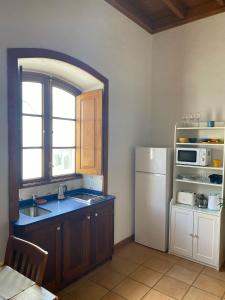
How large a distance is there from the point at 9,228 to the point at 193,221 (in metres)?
2.28

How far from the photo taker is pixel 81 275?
2.76 meters

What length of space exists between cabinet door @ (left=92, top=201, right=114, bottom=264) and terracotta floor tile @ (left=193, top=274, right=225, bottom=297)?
43.7 inches

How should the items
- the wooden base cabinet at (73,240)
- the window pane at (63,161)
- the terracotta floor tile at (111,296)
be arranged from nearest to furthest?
the wooden base cabinet at (73,240) → the terracotta floor tile at (111,296) → the window pane at (63,161)

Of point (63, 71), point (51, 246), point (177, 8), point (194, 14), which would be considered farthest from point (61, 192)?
point (194, 14)

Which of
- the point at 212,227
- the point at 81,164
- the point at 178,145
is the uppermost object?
the point at 178,145

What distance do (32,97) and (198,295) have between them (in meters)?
2.91

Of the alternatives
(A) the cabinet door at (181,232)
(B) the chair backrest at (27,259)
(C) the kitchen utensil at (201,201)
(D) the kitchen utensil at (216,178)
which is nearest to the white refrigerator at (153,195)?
(A) the cabinet door at (181,232)

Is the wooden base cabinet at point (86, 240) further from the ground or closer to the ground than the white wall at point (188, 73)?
closer to the ground

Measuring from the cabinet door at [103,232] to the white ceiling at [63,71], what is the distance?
163cm

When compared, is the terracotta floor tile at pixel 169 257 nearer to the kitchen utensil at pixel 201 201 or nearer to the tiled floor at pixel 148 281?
the tiled floor at pixel 148 281

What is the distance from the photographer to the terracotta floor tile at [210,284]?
102 inches

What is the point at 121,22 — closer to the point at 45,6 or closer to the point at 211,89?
the point at 45,6

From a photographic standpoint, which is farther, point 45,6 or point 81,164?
point 81,164

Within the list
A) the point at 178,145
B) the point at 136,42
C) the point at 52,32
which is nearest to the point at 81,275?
the point at 178,145
